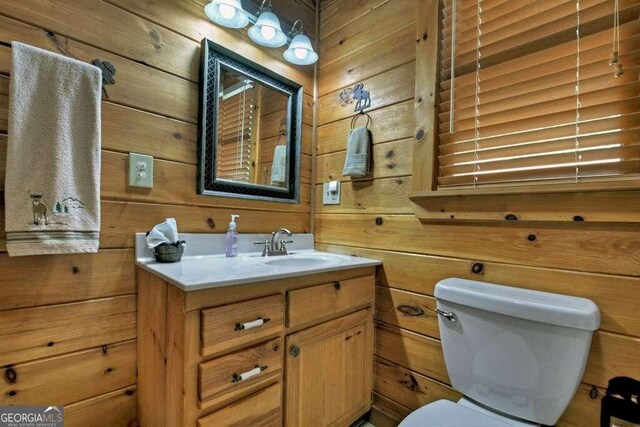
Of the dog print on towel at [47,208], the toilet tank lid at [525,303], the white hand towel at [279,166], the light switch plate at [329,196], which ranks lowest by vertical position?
the toilet tank lid at [525,303]

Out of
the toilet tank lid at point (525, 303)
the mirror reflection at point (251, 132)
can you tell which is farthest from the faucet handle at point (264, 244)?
the toilet tank lid at point (525, 303)

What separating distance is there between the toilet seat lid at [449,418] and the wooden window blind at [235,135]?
45.4 inches

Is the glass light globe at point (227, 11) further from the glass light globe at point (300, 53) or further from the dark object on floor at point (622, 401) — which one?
the dark object on floor at point (622, 401)

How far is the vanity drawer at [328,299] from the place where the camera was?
106 centimetres

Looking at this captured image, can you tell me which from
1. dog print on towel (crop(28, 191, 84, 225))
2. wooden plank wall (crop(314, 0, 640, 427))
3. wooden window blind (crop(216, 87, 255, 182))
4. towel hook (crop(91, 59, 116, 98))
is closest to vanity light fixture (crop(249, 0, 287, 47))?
wooden window blind (crop(216, 87, 255, 182))

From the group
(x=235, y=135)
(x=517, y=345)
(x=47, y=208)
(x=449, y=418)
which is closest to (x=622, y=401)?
(x=517, y=345)

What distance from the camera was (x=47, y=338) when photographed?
972 millimetres

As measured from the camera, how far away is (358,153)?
1.46 m

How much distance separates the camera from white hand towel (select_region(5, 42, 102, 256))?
869 millimetres

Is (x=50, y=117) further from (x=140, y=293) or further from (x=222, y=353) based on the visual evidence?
(x=222, y=353)

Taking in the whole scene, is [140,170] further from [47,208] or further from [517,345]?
[517,345]

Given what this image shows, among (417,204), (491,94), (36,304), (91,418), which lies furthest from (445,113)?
(91,418)

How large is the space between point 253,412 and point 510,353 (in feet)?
2.62

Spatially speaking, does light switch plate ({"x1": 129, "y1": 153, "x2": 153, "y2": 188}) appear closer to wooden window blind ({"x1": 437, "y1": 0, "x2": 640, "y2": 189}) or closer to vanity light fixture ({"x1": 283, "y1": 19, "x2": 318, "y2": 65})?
vanity light fixture ({"x1": 283, "y1": 19, "x2": 318, "y2": 65})
